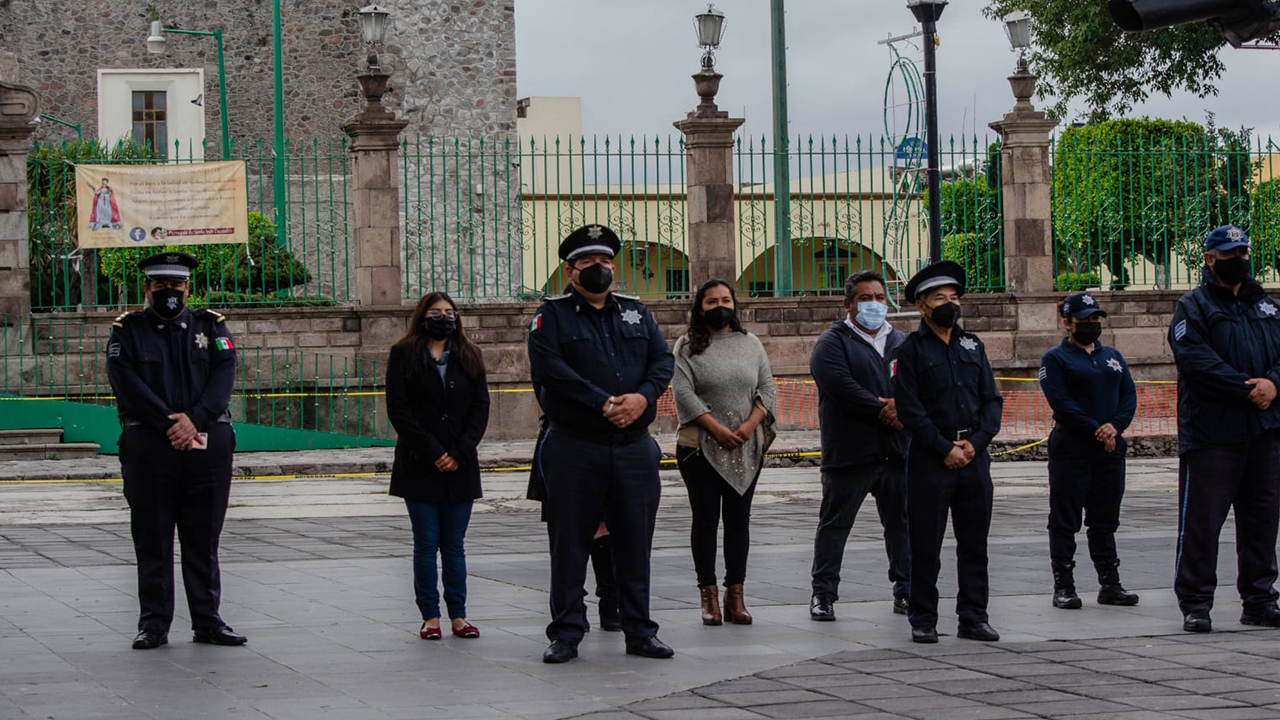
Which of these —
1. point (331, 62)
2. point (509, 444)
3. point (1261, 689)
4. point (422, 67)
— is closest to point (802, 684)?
point (1261, 689)

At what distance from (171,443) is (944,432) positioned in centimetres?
362

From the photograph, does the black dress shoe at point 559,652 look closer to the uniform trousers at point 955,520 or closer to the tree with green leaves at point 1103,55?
the uniform trousers at point 955,520

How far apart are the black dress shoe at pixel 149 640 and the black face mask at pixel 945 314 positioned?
3.87 metres

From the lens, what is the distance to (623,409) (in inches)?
315

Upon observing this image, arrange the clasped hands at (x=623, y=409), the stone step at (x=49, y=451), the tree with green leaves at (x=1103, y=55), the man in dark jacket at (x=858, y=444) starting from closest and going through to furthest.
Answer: the clasped hands at (x=623, y=409) → the man in dark jacket at (x=858, y=444) → the stone step at (x=49, y=451) → the tree with green leaves at (x=1103, y=55)

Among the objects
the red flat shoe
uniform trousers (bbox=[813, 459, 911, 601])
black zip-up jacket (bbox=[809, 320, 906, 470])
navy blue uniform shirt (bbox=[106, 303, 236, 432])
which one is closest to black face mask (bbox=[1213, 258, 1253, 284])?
black zip-up jacket (bbox=[809, 320, 906, 470])

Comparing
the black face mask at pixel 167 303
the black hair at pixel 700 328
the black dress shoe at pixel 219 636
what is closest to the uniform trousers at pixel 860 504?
the black hair at pixel 700 328

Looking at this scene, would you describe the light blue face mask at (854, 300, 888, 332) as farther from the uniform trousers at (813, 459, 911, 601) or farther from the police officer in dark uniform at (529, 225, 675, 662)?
the police officer in dark uniform at (529, 225, 675, 662)

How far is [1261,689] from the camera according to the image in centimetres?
696

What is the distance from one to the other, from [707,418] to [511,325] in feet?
47.1

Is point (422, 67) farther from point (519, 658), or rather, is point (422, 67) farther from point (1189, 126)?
point (519, 658)

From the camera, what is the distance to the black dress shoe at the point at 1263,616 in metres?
8.64

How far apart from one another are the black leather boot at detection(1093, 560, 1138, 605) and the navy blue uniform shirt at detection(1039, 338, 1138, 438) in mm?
705

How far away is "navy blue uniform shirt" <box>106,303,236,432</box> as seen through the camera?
8352mm
